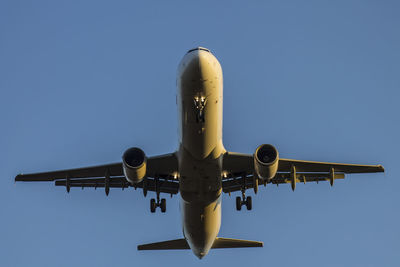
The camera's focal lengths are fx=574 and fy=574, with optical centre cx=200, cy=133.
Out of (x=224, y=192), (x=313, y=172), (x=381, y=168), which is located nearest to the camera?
(x=381, y=168)

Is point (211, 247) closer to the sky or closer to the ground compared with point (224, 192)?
closer to the ground

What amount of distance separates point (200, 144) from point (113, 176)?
8227mm

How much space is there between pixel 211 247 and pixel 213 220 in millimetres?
5014

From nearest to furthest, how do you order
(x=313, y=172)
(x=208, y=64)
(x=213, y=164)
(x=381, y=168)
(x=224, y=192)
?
(x=208, y=64)
(x=213, y=164)
(x=381, y=168)
(x=313, y=172)
(x=224, y=192)

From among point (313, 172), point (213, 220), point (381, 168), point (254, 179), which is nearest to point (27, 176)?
point (213, 220)

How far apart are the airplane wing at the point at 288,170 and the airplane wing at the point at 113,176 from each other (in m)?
2.89

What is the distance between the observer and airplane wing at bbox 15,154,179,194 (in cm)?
2839

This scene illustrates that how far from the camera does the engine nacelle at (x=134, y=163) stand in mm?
25516

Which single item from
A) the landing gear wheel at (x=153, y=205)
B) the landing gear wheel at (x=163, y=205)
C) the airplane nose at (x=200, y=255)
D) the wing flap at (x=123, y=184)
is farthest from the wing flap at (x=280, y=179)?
the landing gear wheel at (x=153, y=205)

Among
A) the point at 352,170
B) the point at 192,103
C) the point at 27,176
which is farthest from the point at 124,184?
the point at 352,170

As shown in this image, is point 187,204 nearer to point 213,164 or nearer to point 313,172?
point 213,164

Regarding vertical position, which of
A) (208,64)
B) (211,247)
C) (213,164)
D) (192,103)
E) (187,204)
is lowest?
(211,247)

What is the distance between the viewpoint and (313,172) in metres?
29.7

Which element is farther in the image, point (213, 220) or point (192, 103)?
point (213, 220)
